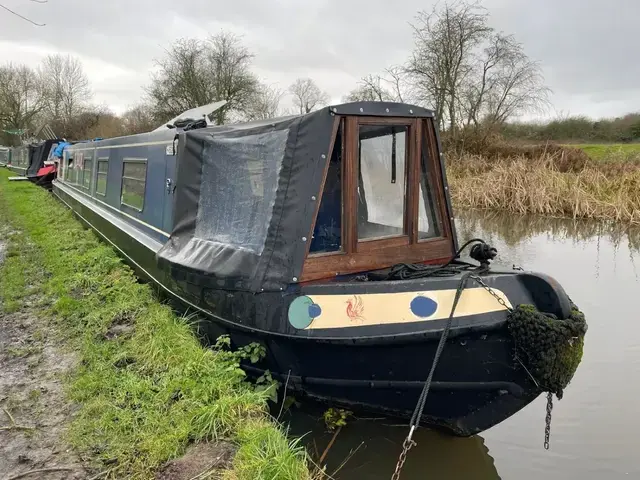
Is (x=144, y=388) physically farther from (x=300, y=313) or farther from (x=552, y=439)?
(x=552, y=439)

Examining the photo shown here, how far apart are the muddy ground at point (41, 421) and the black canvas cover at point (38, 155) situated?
17.4 m

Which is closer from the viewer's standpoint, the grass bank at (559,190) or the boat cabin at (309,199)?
the boat cabin at (309,199)

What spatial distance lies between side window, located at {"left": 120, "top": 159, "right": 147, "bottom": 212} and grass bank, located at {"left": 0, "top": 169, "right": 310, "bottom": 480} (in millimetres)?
889

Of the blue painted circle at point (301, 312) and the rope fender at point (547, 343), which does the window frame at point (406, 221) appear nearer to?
the blue painted circle at point (301, 312)

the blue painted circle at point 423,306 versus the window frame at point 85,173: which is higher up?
the window frame at point 85,173

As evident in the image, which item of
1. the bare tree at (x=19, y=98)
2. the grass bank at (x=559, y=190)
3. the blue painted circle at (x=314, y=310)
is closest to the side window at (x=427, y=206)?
the blue painted circle at (x=314, y=310)

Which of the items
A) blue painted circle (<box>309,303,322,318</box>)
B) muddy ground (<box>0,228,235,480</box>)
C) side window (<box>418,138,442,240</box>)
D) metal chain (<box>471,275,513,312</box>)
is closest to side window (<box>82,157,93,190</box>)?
muddy ground (<box>0,228,235,480</box>)

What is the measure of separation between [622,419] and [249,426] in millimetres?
3103

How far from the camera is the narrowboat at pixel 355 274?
3.25 m

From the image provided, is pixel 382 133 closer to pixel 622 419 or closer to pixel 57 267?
pixel 622 419

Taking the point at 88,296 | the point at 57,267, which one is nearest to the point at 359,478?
the point at 88,296

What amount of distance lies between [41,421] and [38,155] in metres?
20.4

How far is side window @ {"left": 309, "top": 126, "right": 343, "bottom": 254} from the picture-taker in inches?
145

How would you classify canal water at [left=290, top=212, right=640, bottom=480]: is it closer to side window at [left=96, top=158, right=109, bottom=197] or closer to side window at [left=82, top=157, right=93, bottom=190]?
side window at [left=96, top=158, right=109, bottom=197]
